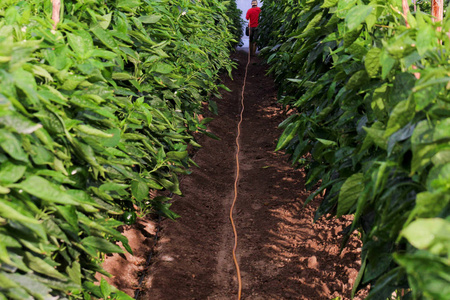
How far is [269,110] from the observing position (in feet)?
24.7

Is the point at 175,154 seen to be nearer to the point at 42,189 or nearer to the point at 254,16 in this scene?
the point at 42,189

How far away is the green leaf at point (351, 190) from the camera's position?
1.62 meters

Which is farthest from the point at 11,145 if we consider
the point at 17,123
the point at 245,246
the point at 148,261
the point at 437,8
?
the point at 245,246

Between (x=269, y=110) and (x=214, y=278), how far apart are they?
452 centimetres

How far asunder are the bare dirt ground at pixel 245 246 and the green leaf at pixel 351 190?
1.57 metres

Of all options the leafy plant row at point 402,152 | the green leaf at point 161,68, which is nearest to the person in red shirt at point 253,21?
the green leaf at point 161,68

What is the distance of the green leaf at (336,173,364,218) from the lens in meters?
1.62

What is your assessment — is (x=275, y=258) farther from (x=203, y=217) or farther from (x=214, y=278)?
(x=203, y=217)

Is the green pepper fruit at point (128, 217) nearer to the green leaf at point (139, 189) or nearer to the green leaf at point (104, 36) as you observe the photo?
the green leaf at point (139, 189)

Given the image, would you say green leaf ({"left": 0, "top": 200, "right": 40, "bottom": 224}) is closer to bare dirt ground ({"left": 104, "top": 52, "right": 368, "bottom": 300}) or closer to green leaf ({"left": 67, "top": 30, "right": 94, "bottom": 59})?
green leaf ({"left": 67, "top": 30, "right": 94, "bottom": 59})

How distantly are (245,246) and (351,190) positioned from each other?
7.58 feet

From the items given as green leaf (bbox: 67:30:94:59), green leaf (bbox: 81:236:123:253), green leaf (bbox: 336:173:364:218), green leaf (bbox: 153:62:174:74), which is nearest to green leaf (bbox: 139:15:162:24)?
green leaf (bbox: 153:62:174:74)

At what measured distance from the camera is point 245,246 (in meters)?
3.82

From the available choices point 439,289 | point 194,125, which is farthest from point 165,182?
point 439,289
